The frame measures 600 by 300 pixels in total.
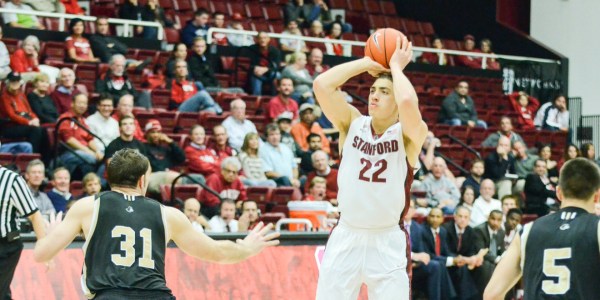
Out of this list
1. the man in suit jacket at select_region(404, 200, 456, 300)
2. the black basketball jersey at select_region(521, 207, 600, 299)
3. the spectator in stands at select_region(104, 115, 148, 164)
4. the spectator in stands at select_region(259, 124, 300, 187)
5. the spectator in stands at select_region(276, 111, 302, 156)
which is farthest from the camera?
the spectator in stands at select_region(276, 111, 302, 156)

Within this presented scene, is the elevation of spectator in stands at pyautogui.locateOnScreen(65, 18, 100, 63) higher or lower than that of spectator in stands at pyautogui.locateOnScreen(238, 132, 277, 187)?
higher

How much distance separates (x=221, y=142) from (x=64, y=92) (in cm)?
204

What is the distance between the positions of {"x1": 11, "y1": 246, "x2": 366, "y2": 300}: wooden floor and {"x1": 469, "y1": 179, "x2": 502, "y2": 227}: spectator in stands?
12.8 feet

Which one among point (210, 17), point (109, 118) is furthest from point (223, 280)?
point (210, 17)

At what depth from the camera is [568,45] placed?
73.6 ft

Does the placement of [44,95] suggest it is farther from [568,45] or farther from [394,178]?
[568,45]

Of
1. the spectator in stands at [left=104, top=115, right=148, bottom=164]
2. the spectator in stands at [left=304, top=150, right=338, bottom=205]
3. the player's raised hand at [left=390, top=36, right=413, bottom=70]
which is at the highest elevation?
the player's raised hand at [left=390, top=36, right=413, bottom=70]

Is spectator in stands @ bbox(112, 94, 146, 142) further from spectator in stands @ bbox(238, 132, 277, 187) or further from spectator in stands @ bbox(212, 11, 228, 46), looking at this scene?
spectator in stands @ bbox(212, 11, 228, 46)

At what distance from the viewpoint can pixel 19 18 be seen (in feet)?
49.5

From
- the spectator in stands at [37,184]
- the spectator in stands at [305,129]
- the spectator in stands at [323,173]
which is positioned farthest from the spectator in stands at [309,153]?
the spectator in stands at [37,184]

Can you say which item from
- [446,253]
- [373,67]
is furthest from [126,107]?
[373,67]

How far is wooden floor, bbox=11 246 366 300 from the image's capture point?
9.18 meters

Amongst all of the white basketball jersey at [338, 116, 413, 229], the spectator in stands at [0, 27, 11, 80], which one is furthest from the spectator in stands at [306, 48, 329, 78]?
the white basketball jersey at [338, 116, 413, 229]

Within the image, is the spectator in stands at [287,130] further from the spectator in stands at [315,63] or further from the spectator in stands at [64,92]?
the spectator in stands at [64,92]
